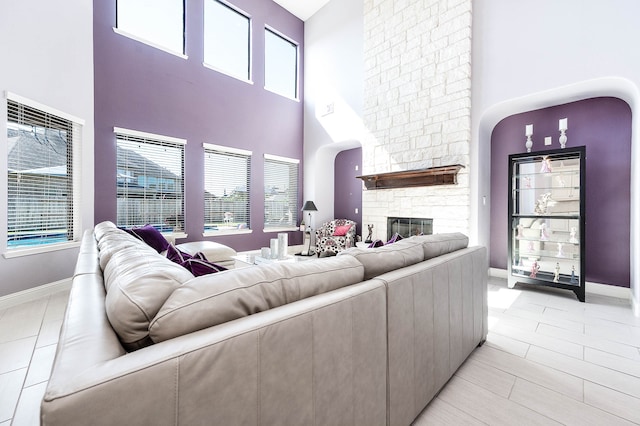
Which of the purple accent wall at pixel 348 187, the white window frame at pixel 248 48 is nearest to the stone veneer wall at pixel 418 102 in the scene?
the purple accent wall at pixel 348 187

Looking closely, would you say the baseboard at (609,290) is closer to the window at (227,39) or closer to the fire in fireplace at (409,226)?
the fire in fireplace at (409,226)

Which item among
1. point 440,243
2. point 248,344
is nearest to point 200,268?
point 248,344

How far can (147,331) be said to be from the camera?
A: 0.72m

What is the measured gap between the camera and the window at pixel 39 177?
10.0ft

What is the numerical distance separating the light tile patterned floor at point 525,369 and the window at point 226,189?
260 cm

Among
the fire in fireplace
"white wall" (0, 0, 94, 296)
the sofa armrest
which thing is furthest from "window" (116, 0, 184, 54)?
the sofa armrest

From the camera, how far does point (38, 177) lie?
3.32 metres

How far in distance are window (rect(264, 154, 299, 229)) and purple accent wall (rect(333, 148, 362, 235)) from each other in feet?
3.18

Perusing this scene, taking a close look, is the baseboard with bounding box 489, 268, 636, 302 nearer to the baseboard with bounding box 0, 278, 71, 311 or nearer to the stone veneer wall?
the stone veneer wall

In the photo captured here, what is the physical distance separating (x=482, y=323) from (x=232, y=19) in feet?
21.2

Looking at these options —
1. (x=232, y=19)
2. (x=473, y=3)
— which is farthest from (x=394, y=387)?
(x=232, y=19)

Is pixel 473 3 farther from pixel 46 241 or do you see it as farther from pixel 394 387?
pixel 46 241

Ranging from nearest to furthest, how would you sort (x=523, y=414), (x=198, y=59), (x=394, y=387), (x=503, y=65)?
1. (x=394, y=387)
2. (x=523, y=414)
3. (x=503, y=65)
4. (x=198, y=59)

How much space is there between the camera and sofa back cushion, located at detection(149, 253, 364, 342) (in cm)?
71
